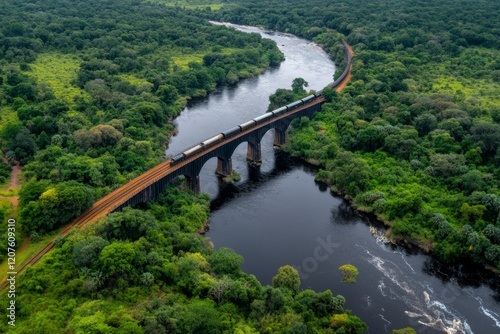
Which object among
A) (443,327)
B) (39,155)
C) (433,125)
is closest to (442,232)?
(443,327)

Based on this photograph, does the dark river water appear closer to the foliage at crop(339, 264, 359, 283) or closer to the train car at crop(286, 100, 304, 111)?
the foliage at crop(339, 264, 359, 283)

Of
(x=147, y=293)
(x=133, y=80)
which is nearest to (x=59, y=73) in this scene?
(x=133, y=80)

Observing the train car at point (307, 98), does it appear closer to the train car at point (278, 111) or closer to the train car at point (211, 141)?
the train car at point (278, 111)

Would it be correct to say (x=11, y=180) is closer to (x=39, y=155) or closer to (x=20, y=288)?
(x=39, y=155)

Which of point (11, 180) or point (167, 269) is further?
point (11, 180)

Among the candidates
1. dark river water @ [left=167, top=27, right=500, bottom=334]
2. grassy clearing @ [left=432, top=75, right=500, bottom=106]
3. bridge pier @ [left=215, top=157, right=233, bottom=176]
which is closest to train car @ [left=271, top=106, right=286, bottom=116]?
dark river water @ [left=167, top=27, right=500, bottom=334]

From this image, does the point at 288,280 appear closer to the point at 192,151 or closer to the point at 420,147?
the point at 192,151
